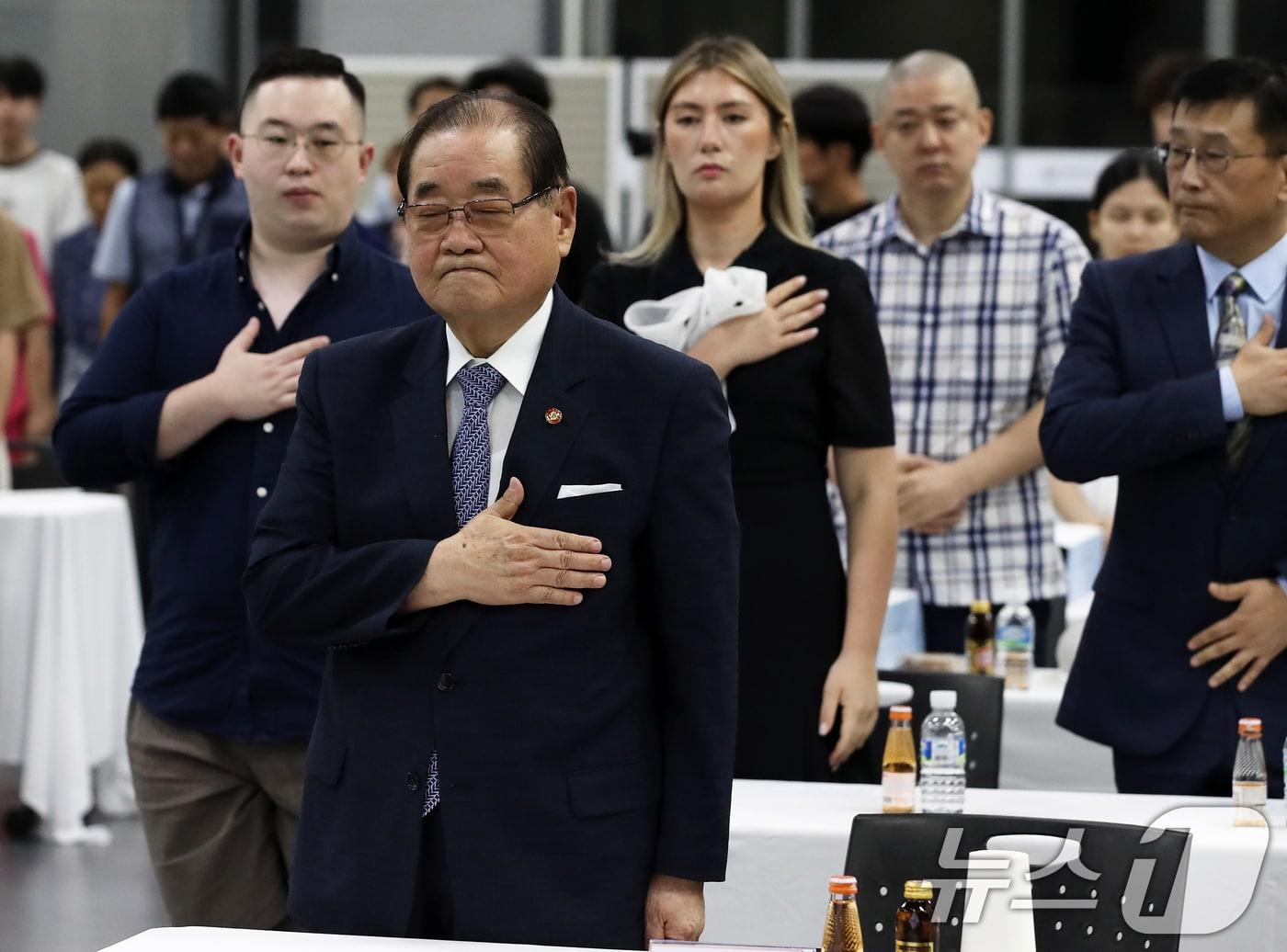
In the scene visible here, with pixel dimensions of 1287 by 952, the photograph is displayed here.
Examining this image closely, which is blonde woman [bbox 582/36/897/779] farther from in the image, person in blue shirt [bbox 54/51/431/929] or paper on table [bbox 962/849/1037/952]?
paper on table [bbox 962/849/1037/952]

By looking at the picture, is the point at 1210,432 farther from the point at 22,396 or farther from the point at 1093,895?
the point at 22,396

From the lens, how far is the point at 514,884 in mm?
2238

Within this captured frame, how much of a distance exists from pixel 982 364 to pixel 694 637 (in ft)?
7.25

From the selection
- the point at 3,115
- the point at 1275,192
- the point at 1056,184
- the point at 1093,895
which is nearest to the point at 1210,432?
the point at 1275,192

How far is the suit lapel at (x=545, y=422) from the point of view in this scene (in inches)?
89.0

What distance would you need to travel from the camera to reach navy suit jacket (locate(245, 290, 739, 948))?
2232mm

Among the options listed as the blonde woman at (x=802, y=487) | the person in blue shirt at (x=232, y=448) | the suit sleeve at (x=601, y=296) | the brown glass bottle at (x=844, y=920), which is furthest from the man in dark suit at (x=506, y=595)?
the suit sleeve at (x=601, y=296)

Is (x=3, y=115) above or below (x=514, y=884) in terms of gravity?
above

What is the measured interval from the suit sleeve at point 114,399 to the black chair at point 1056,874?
139cm

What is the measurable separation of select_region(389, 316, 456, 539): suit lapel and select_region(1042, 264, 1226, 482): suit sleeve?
4.17 feet

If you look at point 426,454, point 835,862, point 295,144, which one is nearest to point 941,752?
point 835,862

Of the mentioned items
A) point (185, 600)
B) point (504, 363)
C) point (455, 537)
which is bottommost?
point (185, 600)

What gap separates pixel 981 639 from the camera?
13.9ft

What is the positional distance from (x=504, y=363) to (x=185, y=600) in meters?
1.09
